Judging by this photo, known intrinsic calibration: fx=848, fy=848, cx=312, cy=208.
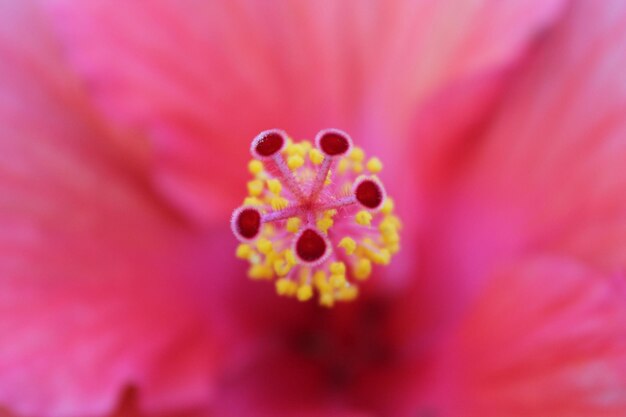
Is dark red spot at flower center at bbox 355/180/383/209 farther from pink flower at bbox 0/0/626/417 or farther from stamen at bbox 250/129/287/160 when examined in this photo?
pink flower at bbox 0/0/626/417

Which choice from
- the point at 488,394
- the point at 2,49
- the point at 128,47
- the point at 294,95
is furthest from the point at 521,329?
the point at 2,49

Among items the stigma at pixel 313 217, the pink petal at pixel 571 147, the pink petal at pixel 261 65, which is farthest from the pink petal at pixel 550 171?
the stigma at pixel 313 217

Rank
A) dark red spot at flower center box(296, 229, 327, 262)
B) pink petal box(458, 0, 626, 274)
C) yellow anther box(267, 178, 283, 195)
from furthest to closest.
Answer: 1. pink petal box(458, 0, 626, 274)
2. yellow anther box(267, 178, 283, 195)
3. dark red spot at flower center box(296, 229, 327, 262)

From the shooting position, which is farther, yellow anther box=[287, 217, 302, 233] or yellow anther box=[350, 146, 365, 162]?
yellow anther box=[350, 146, 365, 162]

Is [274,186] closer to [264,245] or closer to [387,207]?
[264,245]

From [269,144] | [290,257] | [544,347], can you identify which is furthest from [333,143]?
[544,347]

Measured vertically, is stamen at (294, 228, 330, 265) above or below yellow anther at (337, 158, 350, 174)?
below

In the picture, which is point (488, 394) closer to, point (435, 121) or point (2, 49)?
point (435, 121)

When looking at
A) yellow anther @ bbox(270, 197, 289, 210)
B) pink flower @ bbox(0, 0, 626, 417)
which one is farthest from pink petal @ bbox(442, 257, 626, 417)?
yellow anther @ bbox(270, 197, 289, 210)
